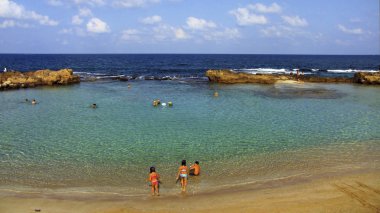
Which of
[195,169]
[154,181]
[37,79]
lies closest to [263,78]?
[37,79]

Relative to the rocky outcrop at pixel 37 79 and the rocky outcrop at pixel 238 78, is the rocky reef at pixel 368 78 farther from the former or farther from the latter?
the rocky outcrop at pixel 37 79

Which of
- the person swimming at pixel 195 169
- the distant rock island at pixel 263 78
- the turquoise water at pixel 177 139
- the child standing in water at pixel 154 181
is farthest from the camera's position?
the distant rock island at pixel 263 78

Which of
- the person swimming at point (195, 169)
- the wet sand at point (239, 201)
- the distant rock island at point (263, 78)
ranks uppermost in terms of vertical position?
the distant rock island at point (263, 78)

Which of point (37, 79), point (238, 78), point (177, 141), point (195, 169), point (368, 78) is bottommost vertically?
point (195, 169)

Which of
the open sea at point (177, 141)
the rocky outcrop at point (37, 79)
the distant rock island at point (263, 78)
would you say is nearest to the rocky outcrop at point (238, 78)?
the distant rock island at point (263, 78)

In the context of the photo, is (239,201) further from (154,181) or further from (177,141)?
(177,141)

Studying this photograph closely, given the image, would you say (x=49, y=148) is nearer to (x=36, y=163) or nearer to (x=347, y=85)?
(x=36, y=163)

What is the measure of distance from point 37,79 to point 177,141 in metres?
40.1

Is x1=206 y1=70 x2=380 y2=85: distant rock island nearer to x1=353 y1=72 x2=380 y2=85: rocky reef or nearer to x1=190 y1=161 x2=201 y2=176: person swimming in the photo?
x1=353 y1=72 x2=380 y2=85: rocky reef

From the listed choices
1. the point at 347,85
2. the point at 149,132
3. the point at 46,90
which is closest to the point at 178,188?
the point at 149,132

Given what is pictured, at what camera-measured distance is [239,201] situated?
15.4m

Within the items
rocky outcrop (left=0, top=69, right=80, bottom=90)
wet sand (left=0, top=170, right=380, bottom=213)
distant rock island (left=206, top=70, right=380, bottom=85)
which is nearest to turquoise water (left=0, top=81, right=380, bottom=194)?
wet sand (left=0, top=170, right=380, bottom=213)

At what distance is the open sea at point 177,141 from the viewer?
1831 cm

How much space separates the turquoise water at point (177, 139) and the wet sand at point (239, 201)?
1.30 m
